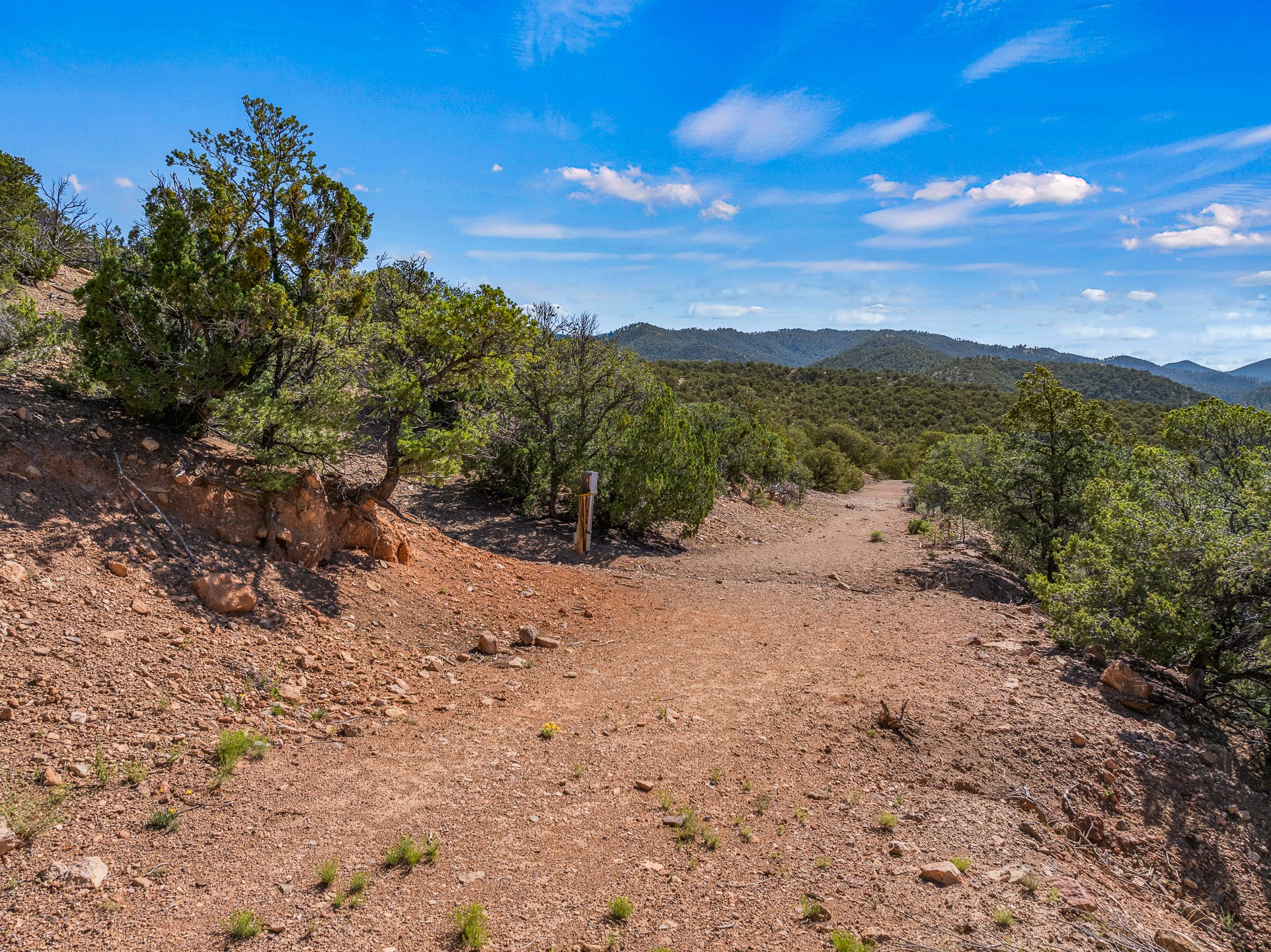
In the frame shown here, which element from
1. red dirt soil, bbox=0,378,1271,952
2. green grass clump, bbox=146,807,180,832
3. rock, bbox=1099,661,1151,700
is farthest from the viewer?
rock, bbox=1099,661,1151,700

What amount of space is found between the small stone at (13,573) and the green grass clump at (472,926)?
418cm

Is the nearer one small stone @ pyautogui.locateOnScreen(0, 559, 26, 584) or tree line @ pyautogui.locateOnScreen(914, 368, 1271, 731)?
small stone @ pyautogui.locateOnScreen(0, 559, 26, 584)

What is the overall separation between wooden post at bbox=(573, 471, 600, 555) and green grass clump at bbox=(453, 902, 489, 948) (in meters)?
8.42

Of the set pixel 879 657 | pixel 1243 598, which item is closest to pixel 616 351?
pixel 879 657

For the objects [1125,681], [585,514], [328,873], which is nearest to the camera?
[328,873]

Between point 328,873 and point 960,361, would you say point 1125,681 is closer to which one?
point 328,873

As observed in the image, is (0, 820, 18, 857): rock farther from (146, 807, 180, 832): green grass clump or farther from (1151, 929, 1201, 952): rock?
(1151, 929, 1201, 952): rock

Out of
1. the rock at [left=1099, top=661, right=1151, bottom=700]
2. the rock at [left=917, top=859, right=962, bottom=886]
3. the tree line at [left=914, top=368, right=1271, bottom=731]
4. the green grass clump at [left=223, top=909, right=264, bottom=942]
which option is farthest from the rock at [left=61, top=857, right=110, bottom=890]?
the tree line at [left=914, top=368, right=1271, bottom=731]

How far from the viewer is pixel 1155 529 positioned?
7.16 meters

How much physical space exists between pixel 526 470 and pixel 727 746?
8.95 metres

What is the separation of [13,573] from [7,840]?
7.84 feet

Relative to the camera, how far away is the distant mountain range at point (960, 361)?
77.1 m

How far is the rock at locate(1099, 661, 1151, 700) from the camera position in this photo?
638 centimetres

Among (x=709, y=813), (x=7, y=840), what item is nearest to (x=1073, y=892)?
(x=709, y=813)
